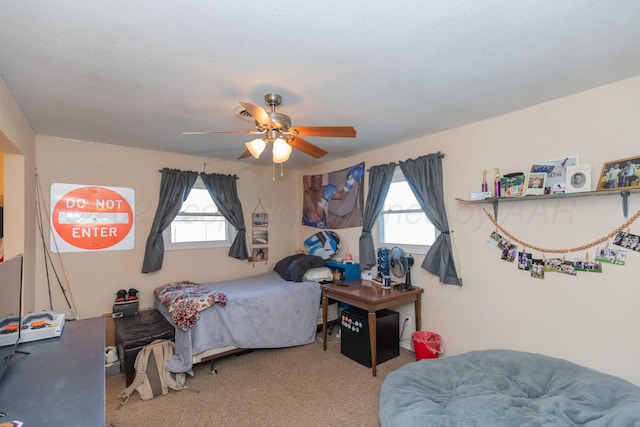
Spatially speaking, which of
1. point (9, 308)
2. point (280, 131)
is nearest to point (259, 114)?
point (280, 131)

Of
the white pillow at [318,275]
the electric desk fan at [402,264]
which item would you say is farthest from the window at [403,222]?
the white pillow at [318,275]

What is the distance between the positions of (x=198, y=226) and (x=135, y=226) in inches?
29.3

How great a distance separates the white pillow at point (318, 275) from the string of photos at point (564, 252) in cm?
187

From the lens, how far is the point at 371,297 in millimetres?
2891

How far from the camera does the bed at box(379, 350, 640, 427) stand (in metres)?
1.63

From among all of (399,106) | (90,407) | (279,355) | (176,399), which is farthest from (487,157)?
(176,399)

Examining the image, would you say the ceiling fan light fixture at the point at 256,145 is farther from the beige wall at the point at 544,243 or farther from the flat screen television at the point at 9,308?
the beige wall at the point at 544,243

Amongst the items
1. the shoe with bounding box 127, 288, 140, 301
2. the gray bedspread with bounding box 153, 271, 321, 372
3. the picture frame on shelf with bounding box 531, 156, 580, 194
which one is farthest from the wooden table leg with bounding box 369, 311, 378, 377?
the shoe with bounding box 127, 288, 140, 301

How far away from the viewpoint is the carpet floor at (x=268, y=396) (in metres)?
2.22

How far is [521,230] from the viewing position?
2.53m

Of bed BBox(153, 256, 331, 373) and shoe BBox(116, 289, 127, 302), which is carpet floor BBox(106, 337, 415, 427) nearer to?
bed BBox(153, 256, 331, 373)

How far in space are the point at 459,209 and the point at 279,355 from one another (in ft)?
8.01

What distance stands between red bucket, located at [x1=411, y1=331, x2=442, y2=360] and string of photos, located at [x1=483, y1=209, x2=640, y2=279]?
3.44ft

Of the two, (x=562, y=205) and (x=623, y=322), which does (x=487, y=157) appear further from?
(x=623, y=322)
